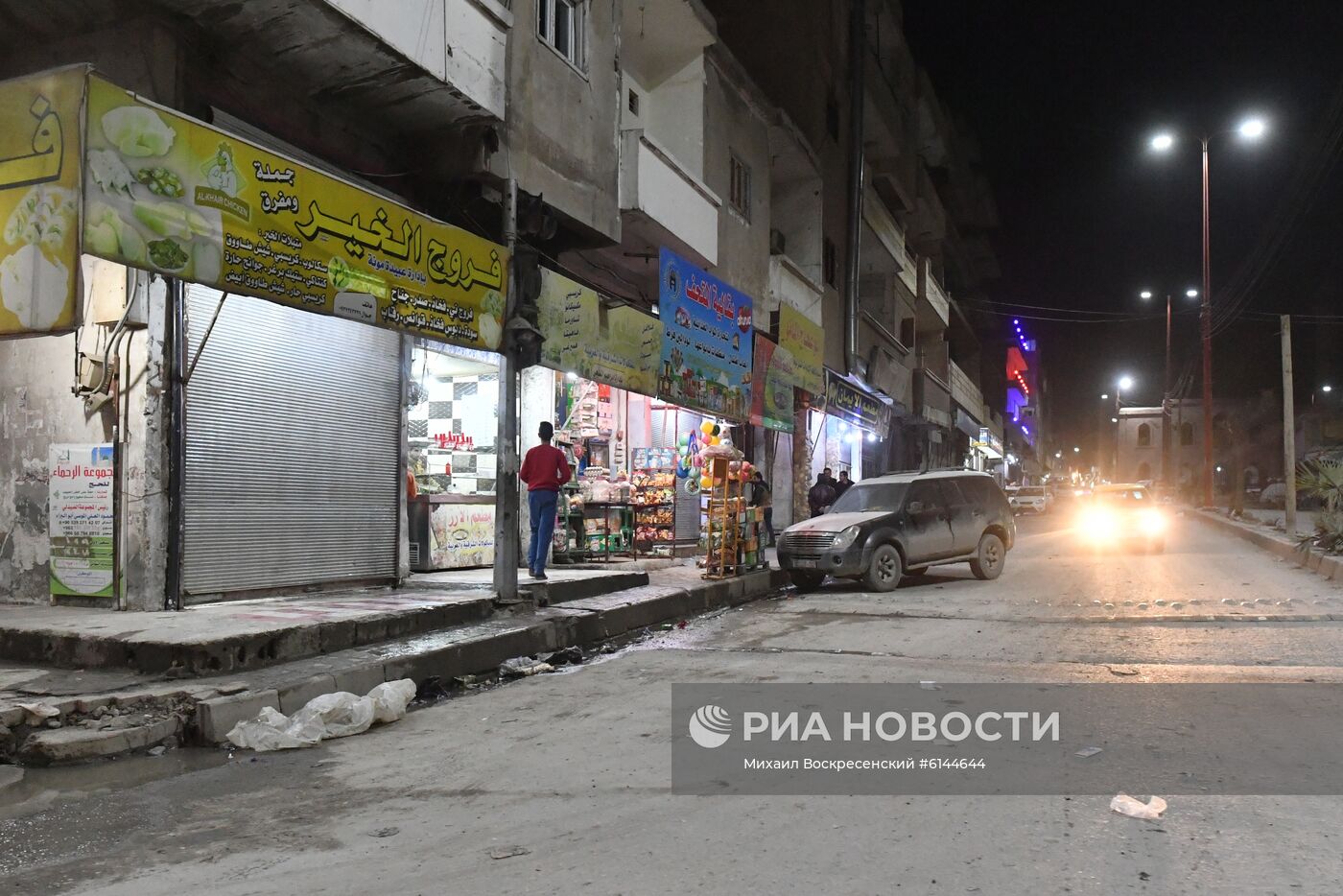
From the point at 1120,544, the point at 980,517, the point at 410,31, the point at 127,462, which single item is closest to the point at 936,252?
the point at 1120,544

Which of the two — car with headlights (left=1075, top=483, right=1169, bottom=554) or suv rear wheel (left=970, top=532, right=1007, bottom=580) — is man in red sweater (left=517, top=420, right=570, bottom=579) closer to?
suv rear wheel (left=970, top=532, right=1007, bottom=580)

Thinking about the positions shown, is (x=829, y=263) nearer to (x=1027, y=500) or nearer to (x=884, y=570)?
(x=884, y=570)

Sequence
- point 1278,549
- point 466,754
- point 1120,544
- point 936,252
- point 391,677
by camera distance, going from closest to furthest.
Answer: point 466,754, point 391,677, point 1278,549, point 1120,544, point 936,252

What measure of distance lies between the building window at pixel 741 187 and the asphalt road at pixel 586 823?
13.1m

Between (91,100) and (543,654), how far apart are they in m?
5.85

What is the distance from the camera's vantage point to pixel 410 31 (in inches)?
362

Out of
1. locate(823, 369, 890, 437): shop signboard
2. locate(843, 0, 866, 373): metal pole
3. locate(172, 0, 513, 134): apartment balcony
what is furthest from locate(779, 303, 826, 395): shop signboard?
locate(172, 0, 513, 134): apartment balcony

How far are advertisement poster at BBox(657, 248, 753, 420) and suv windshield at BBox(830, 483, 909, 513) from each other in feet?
9.32

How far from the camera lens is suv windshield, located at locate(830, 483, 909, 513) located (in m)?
14.1

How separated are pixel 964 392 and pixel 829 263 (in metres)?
22.4

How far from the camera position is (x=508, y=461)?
404 inches

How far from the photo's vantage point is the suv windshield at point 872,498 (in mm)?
14125

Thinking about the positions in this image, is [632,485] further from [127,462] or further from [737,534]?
[127,462]

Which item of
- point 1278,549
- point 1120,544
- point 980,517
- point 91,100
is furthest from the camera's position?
point 1120,544
